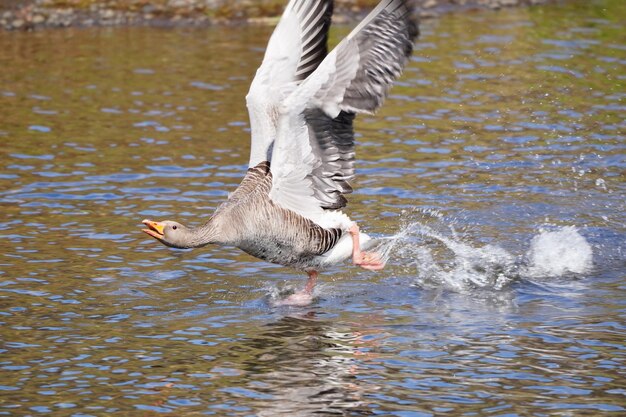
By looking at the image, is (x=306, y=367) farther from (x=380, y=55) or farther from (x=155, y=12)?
(x=155, y=12)

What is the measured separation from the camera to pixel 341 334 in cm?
1039

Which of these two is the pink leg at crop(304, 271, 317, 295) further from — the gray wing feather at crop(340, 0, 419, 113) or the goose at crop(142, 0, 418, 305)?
the gray wing feather at crop(340, 0, 419, 113)

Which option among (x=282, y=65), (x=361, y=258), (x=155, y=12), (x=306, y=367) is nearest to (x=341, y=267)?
(x=361, y=258)

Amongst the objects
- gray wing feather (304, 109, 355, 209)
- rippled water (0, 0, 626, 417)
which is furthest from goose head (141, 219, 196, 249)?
gray wing feather (304, 109, 355, 209)

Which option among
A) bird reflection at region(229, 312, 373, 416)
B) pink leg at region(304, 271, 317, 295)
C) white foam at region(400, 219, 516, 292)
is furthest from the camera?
white foam at region(400, 219, 516, 292)

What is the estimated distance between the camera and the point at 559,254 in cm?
1232

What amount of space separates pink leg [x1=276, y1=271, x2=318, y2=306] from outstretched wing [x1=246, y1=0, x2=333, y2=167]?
49.8 inches

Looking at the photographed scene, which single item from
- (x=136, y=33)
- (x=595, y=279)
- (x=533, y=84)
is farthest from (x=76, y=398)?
(x=136, y=33)

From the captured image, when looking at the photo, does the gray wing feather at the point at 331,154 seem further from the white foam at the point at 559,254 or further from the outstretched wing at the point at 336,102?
the white foam at the point at 559,254

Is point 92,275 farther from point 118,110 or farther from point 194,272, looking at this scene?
point 118,110

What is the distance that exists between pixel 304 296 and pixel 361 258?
648mm

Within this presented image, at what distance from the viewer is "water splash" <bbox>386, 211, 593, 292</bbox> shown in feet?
39.2

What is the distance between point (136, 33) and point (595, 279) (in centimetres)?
1365

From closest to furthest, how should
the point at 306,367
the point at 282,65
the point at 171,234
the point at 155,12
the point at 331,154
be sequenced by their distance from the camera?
the point at 306,367 < the point at 171,234 < the point at 331,154 < the point at 282,65 < the point at 155,12
